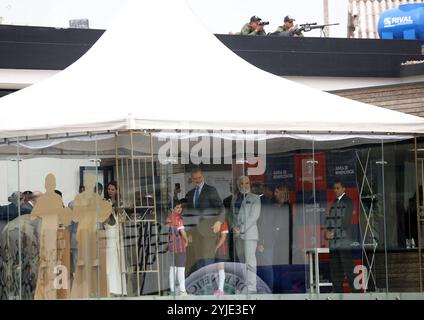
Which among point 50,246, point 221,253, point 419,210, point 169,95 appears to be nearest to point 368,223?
point 419,210

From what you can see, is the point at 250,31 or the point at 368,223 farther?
the point at 250,31

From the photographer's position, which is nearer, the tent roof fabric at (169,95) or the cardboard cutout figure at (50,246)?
the tent roof fabric at (169,95)

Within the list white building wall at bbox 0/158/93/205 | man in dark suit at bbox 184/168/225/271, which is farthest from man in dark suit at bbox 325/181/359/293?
white building wall at bbox 0/158/93/205

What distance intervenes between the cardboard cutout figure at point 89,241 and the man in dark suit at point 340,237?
2652 millimetres

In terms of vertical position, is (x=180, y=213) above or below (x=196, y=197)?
below

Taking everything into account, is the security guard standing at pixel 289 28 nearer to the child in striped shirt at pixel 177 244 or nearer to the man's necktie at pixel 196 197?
the man's necktie at pixel 196 197

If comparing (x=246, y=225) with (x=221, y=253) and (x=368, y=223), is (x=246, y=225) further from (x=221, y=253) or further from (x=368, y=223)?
(x=368, y=223)

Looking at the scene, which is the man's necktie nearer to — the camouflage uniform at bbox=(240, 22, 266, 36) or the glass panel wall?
the glass panel wall

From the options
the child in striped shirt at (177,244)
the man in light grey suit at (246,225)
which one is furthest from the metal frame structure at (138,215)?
the man in light grey suit at (246,225)

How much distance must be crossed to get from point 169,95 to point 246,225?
170 cm

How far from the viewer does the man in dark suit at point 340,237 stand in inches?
496

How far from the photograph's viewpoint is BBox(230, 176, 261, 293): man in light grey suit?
11.9m

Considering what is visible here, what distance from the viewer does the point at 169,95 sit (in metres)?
12.2

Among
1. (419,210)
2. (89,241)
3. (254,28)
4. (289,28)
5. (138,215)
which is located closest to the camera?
(138,215)
